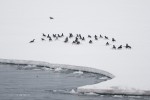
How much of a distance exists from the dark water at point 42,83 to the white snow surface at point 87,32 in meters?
0.99

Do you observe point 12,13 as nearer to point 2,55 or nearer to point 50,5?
point 50,5

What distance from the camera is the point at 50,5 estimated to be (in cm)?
5431

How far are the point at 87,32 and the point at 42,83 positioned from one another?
1609 centimetres

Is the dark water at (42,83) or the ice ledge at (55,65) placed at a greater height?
the ice ledge at (55,65)

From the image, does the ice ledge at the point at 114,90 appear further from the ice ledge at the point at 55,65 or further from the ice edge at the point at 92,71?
the ice ledge at the point at 55,65

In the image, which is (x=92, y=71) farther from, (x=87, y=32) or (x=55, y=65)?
(x=87, y=32)

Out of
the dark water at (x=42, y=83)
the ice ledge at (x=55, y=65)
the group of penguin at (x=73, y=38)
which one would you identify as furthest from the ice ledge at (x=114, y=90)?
the group of penguin at (x=73, y=38)

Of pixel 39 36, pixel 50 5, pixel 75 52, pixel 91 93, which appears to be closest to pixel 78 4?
pixel 50 5

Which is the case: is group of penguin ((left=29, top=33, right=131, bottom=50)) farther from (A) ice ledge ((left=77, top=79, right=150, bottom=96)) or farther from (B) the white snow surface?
(A) ice ledge ((left=77, top=79, right=150, bottom=96))

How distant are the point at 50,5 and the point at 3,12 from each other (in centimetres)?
658

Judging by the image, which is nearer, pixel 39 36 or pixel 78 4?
pixel 39 36

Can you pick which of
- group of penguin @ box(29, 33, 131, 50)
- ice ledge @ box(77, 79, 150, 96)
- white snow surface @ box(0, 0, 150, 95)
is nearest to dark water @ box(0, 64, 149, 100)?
ice ledge @ box(77, 79, 150, 96)

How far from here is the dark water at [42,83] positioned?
1969 centimetres

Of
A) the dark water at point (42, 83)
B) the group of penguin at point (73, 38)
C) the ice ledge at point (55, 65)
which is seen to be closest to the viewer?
the dark water at point (42, 83)
